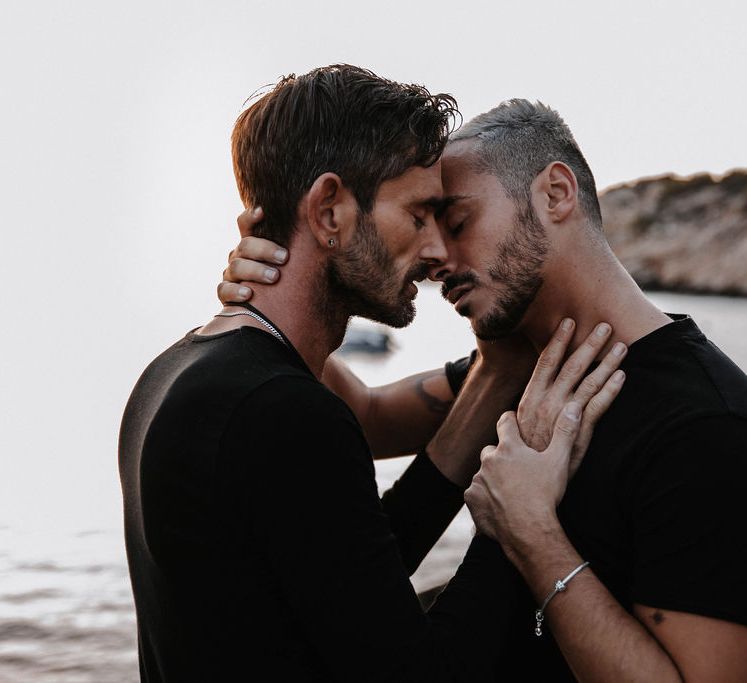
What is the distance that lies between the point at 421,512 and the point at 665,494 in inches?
44.8

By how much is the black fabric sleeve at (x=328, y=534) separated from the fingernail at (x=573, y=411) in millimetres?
816

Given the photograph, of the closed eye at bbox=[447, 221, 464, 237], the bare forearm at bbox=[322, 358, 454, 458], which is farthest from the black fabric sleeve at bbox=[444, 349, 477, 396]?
the closed eye at bbox=[447, 221, 464, 237]

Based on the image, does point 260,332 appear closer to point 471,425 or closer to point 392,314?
point 392,314

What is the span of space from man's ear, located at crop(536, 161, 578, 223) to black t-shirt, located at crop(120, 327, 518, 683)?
1.38 m

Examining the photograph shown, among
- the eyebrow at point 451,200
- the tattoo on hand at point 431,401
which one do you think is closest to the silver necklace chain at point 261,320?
the eyebrow at point 451,200

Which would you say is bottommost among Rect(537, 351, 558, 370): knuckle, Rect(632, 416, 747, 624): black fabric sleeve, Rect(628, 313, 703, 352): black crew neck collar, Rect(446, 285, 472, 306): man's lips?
Rect(632, 416, 747, 624): black fabric sleeve

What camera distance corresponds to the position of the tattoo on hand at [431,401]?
13.3 ft

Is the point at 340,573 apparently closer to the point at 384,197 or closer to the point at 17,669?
the point at 384,197

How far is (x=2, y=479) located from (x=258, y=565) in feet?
38.5

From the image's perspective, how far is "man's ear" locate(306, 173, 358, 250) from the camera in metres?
2.48

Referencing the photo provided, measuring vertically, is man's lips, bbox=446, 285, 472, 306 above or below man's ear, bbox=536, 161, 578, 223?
below

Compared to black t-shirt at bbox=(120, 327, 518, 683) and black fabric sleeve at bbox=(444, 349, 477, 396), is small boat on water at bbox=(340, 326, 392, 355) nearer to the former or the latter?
black fabric sleeve at bbox=(444, 349, 477, 396)

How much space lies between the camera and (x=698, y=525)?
7.34 ft

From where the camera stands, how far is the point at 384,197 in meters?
2.58
